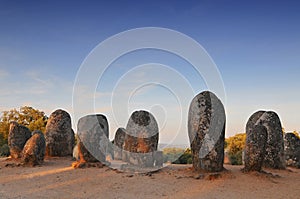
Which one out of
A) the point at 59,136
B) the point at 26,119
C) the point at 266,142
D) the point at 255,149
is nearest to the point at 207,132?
the point at 255,149

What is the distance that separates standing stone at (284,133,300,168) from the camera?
63.7 ft

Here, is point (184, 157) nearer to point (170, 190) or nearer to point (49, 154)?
point (49, 154)

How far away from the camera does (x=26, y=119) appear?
119 ft

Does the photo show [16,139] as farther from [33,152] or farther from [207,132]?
[207,132]

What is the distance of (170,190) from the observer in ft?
37.2

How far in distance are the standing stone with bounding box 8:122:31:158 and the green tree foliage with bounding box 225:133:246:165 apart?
573 inches

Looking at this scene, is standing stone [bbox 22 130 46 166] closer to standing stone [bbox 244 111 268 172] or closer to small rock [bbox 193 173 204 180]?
small rock [bbox 193 173 204 180]

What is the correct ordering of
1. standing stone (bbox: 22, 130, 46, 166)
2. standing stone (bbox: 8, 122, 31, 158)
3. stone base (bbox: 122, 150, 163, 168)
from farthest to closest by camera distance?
1. standing stone (bbox: 8, 122, 31, 158)
2. standing stone (bbox: 22, 130, 46, 166)
3. stone base (bbox: 122, 150, 163, 168)

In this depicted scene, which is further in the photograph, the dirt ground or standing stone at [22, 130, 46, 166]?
standing stone at [22, 130, 46, 166]

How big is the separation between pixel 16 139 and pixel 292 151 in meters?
17.5

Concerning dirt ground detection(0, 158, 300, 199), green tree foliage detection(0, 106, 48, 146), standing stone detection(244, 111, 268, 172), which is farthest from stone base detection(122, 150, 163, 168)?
green tree foliage detection(0, 106, 48, 146)

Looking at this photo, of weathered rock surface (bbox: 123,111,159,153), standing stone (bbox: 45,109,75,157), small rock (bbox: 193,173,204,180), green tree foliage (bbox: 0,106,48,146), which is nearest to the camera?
small rock (bbox: 193,173,204,180)

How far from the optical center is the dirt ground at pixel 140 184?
1080 centimetres

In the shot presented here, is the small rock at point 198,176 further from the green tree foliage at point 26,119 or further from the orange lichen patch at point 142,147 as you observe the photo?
the green tree foliage at point 26,119
